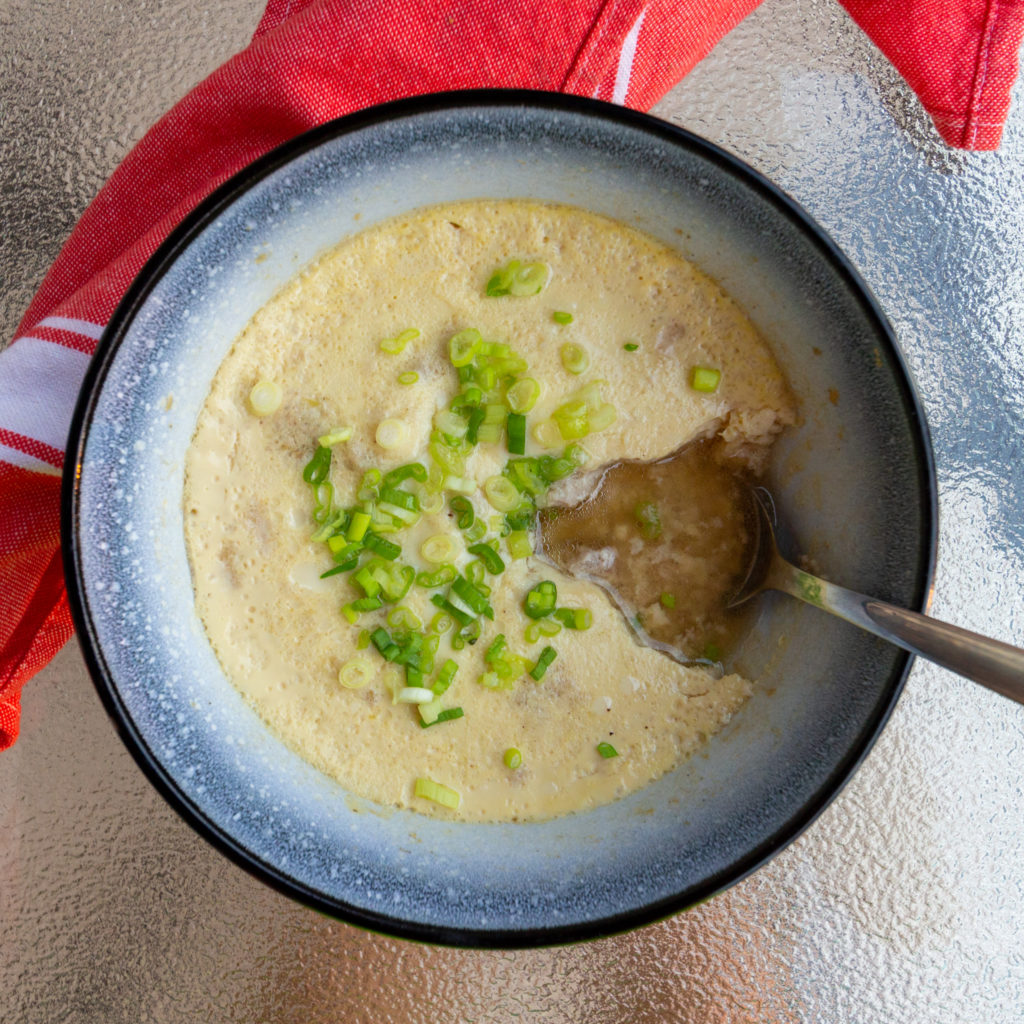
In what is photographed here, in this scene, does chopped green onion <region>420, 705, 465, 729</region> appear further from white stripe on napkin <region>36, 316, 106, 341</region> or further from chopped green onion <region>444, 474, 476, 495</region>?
white stripe on napkin <region>36, 316, 106, 341</region>

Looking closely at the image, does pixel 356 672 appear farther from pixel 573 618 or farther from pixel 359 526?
pixel 573 618

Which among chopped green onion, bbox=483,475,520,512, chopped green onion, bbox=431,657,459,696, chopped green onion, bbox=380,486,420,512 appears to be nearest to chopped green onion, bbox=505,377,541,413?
chopped green onion, bbox=483,475,520,512

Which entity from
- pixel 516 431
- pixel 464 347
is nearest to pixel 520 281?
pixel 464 347

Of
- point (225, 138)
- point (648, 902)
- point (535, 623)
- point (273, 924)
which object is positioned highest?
point (225, 138)

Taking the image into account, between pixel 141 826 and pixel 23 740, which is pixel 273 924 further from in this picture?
pixel 23 740

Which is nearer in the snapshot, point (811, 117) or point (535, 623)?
point (535, 623)

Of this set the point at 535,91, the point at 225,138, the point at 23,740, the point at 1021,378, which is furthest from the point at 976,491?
the point at 23,740

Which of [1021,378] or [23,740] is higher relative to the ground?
[1021,378]
